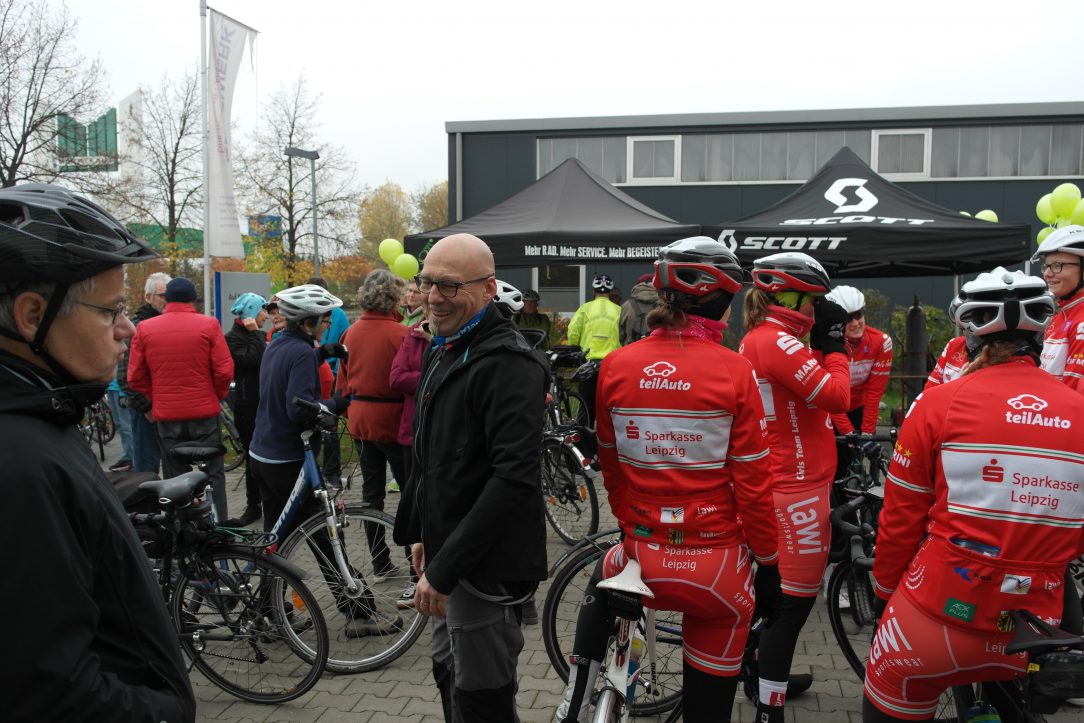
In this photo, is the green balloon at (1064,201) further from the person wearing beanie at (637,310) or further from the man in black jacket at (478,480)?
the man in black jacket at (478,480)

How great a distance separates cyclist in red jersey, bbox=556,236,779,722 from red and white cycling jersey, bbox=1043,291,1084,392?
205 centimetres

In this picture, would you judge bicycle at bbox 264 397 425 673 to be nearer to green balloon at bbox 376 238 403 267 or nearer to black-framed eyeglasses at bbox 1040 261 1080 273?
black-framed eyeglasses at bbox 1040 261 1080 273

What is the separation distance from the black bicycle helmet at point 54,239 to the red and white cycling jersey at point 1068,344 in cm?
397

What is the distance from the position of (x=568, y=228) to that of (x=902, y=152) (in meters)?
16.5

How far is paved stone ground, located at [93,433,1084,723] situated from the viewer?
3.83 meters

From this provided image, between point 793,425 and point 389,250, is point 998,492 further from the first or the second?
point 389,250

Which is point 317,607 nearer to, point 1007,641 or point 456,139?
point 1007,641

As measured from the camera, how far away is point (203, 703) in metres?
4.07

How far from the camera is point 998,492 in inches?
87.0

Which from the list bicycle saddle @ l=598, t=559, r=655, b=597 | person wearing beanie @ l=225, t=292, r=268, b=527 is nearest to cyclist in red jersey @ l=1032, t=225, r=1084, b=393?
bicycle saddle @ l=598, t=559, r=655, b=597

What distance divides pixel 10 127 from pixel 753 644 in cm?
2244

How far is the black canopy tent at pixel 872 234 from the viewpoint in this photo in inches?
291

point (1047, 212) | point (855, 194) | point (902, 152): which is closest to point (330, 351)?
point (855, 194)

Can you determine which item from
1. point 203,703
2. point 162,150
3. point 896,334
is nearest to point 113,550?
point 203,703
